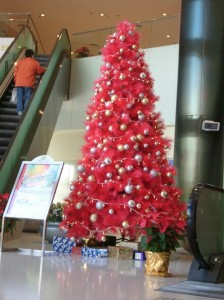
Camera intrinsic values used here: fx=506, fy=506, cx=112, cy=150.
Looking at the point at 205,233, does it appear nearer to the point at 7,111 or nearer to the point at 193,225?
the point at 193,225

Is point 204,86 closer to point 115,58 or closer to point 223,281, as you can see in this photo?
point 115,58

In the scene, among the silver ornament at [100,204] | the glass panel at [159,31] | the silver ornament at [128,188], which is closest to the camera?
the silver ornament at [128,188]

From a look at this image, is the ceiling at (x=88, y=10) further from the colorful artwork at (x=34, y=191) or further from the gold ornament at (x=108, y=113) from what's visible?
the colorful artwork at (x=34, y=191)

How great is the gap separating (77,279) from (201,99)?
5.72 meters

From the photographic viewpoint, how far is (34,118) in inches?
348

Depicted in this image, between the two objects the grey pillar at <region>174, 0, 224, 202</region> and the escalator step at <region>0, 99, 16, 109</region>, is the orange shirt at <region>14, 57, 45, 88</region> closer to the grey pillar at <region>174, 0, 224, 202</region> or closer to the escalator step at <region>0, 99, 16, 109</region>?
the escalator step at <region>0, 99, 16, 109</region>

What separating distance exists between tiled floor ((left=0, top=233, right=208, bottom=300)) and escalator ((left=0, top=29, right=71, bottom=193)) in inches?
71.3

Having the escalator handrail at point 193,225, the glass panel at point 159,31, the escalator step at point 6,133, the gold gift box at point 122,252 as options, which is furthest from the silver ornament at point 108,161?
the glass panel at point 159,31

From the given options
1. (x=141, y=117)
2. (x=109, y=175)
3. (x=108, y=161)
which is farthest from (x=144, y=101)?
(x=109, y=175)

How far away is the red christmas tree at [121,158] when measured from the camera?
20.6 ft

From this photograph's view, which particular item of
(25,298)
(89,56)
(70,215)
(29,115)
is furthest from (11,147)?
(89,56)

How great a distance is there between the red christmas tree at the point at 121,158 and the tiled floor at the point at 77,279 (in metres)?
A: 0.56

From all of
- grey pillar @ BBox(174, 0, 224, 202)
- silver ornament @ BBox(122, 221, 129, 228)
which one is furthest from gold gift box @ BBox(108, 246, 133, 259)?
grey pillar @ BBox(174, 0, 224, 202)

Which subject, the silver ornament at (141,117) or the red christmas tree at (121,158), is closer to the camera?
the red christmas tree at (121,158)
